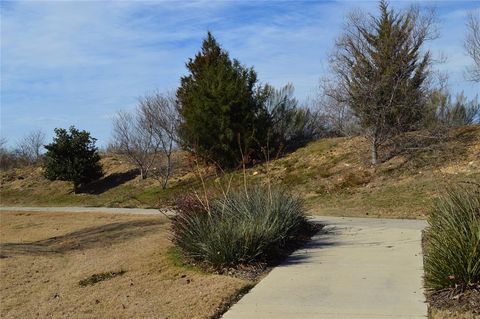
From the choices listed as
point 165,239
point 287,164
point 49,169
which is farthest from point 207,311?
point 49,169

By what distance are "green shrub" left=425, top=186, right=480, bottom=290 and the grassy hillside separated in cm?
480

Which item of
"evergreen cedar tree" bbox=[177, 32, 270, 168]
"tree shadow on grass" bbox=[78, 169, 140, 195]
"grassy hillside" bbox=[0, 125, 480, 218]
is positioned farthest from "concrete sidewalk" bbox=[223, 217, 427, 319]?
"tree shadow on grass" bbox=[78, 169, 140, 195]

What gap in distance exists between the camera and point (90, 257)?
484 inches

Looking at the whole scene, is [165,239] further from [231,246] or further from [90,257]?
[231,246]

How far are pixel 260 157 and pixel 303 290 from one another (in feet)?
77.3

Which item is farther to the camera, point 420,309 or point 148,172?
point 148,172

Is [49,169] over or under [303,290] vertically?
over

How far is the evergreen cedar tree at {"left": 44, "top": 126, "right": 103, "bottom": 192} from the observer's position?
34.1 metres

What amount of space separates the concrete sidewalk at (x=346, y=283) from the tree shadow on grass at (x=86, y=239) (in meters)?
6.14

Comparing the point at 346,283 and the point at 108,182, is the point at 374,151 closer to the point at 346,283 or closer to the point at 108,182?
the point at 346,283

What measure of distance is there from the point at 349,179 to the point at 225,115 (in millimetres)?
9650

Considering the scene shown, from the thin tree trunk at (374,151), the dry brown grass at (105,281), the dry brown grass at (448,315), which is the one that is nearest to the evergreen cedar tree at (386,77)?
the thin tree trunk at (374,151)

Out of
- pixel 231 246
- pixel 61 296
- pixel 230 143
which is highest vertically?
pixel 230 143

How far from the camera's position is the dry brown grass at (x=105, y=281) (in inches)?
→ 275
